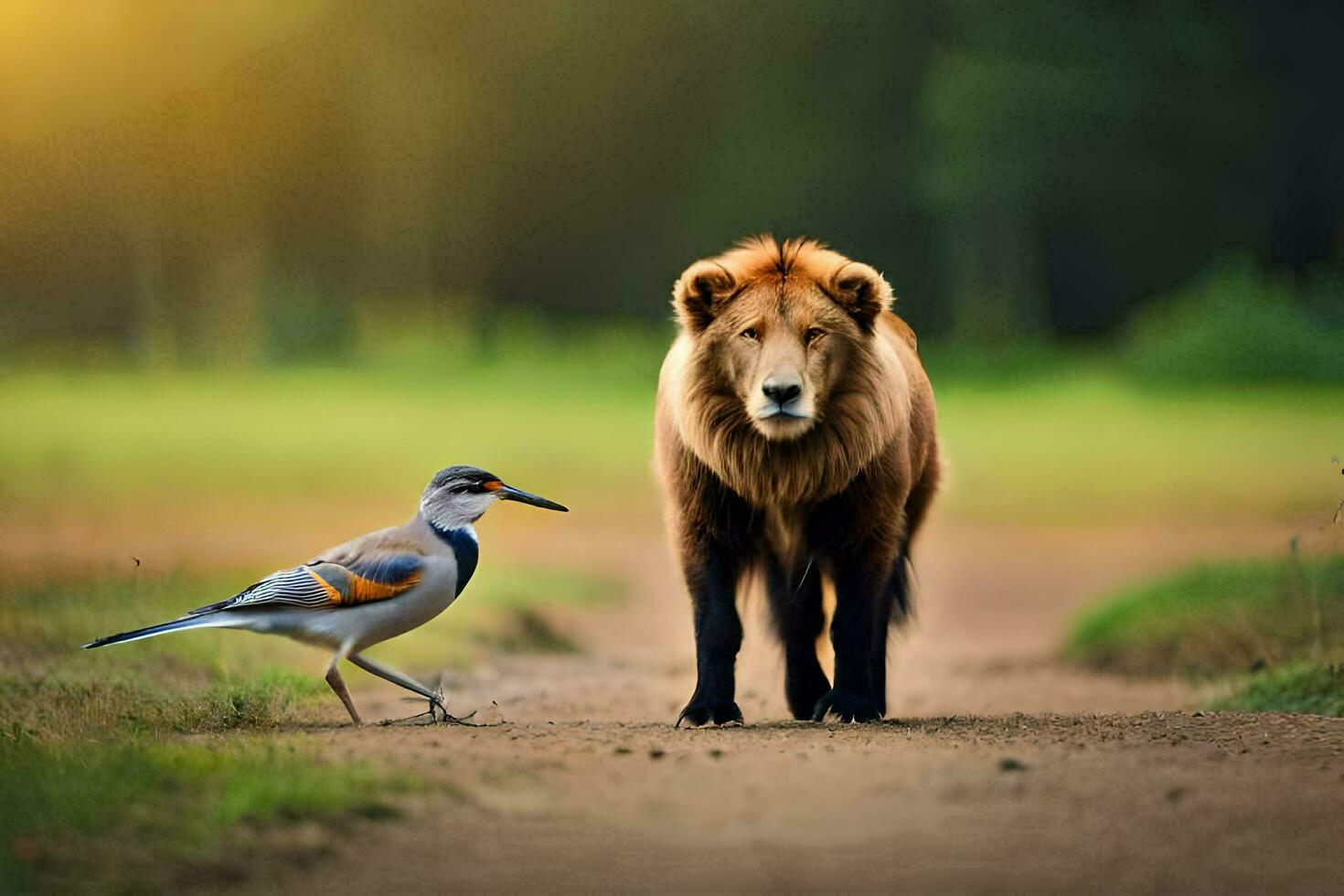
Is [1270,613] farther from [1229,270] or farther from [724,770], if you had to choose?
[1229,270]

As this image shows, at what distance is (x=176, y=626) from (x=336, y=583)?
0.61 metres

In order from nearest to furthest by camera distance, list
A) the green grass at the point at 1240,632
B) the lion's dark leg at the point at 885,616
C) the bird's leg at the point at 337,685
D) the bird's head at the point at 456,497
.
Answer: the bird's leg at the point at 337,685, the bird's head at the point at 456,497, the lion's dark leg at the point at 885,616, the green grass at the point at 1240,632

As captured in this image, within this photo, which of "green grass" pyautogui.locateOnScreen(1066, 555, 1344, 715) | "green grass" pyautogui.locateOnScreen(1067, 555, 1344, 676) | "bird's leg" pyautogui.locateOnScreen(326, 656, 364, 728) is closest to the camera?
"bird's leg" pyautogui.locateOnScreen(326, 656, 364, 728)

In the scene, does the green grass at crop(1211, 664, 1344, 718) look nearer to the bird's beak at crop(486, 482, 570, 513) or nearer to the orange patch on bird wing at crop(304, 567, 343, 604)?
the bird's beak at crop(486, 482, 570, 513)

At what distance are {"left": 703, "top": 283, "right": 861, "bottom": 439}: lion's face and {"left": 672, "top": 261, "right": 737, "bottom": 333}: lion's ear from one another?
6 centimetres

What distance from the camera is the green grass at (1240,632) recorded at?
9.08m

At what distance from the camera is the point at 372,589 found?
623 centimetres

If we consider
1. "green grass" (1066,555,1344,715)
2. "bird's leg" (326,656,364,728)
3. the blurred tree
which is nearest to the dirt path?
"bird's leg" (326,656,364,728)

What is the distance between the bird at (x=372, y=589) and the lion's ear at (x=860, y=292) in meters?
1.74

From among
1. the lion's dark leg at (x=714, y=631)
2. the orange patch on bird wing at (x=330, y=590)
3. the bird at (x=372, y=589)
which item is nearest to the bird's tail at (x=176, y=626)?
the bird at (x=372, y=589)

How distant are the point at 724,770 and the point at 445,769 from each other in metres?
0.91

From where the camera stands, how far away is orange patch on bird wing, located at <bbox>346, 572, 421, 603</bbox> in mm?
6219

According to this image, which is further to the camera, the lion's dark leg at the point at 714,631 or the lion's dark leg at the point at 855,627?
the lion's dark leg at the point at 855,627

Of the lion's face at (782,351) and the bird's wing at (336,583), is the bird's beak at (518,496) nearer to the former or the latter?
the bird's wing at (336,583)
